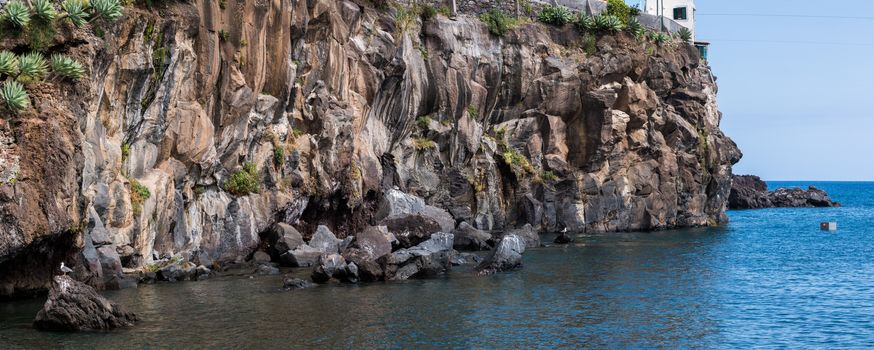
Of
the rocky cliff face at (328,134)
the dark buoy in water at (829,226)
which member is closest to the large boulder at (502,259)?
the rocky cliff face at (328,134)

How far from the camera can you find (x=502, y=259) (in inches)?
1718

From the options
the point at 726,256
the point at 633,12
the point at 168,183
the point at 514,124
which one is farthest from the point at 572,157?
the point at 168,183

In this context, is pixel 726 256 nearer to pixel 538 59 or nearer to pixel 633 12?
pixel 538 59

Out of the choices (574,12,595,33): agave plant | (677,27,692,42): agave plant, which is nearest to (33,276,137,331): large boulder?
(574,12,595,33): agave plant

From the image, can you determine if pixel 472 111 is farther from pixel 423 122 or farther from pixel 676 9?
pixel 676 9

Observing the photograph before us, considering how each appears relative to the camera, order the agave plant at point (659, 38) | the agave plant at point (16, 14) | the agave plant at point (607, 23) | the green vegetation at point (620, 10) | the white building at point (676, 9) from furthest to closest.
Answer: the white building at point (676, 9)
the agave plant at point (659, 38)
the green vegetation at point (620, 10)
the agave plant at point (607, 23)
the agave plant at point (16, 14)

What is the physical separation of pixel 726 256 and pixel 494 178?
66.7 feet

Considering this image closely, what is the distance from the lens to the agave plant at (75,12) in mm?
33312

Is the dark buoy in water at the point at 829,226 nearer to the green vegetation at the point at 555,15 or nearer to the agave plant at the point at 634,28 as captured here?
the agave plant at the point at 634,28

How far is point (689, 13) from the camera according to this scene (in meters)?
95.1

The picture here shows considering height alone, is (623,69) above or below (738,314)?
above

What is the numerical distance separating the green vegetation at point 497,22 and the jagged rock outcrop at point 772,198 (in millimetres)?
77293

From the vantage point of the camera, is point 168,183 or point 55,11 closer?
point 55,11

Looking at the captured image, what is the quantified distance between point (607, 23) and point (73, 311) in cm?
5396
